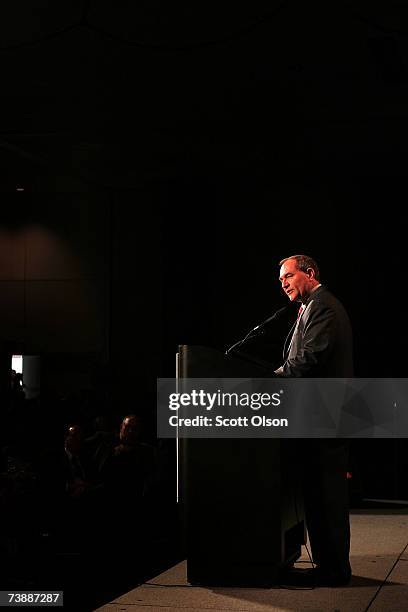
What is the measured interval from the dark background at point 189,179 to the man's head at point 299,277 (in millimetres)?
2955

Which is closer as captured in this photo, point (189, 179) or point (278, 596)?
point (278, 596)

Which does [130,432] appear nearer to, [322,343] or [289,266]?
[289,266]

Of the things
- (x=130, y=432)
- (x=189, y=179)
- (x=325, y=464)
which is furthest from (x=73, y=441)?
(x=189, y=179)

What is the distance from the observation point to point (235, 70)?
23.7 feet

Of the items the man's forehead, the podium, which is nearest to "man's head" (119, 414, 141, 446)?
the podium

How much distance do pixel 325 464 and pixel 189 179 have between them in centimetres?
731

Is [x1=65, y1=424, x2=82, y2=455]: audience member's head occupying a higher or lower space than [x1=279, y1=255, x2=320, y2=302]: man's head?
lower

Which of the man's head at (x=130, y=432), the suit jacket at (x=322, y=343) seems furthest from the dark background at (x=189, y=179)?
the suit jacket at (x=322, y=343)

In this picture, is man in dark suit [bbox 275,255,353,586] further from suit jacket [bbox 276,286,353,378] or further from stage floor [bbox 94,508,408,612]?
stage floor [bbox 94,508,408,612]

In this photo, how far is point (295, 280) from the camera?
3604 mm

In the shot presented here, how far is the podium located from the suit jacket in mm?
140

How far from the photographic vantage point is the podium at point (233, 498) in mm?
3324

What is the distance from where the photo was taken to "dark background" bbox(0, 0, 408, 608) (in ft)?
21.4

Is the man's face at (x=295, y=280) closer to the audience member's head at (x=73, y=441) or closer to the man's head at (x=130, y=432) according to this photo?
the man's head at (x=130, y=432)
